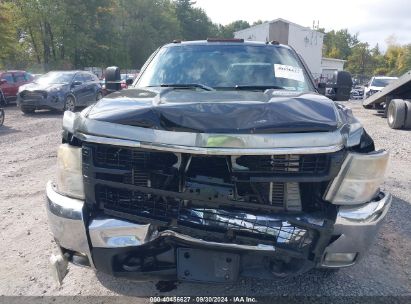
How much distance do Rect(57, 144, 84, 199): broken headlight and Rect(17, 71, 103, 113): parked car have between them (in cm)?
1305

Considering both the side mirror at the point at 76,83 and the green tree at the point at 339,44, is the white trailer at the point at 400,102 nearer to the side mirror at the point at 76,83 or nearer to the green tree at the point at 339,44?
the side mirror at the point at 76,83

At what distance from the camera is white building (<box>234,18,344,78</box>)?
163ft

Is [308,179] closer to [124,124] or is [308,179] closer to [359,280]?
[124,124]

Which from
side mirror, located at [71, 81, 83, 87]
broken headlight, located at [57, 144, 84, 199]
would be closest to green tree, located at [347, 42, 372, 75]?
side mirror, located at [71, 81, 83, 87]

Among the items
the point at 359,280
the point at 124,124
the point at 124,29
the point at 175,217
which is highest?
the point at 124,29

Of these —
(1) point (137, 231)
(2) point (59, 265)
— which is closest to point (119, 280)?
(2) point (59, 265)

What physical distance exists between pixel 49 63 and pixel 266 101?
3665cm

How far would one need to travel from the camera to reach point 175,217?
7.88 feet

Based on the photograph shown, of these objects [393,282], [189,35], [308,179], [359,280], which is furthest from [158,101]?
[189,35]

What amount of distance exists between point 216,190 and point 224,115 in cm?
46

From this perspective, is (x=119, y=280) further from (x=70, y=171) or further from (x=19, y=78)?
(x=19, y=78)

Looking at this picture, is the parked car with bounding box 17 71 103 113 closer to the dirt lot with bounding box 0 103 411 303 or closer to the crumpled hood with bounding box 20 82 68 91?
the crumpled hood with bounding box 20 82 68 91

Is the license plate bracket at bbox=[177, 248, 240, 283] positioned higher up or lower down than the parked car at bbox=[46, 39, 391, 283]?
lower down

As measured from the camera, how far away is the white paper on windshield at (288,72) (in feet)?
12.7
